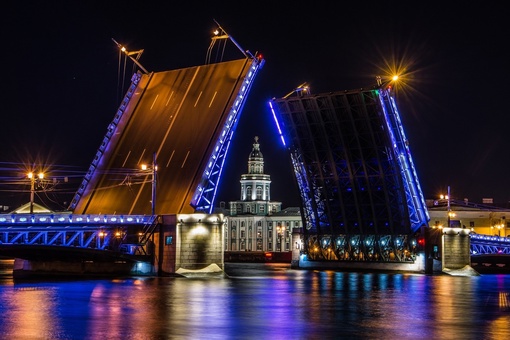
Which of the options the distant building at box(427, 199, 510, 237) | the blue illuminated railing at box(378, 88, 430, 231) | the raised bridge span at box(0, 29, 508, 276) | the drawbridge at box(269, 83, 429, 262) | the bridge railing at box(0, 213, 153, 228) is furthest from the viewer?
the distant building at box(427, 199, 510, 237)

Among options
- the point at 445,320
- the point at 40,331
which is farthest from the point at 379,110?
the point at 40,331

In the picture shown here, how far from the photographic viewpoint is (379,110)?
58.9 metres

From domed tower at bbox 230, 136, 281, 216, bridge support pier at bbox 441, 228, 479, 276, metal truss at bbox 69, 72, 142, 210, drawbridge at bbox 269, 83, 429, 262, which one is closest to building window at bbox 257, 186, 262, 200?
domed tower at bbox 230, 136, 281, 216

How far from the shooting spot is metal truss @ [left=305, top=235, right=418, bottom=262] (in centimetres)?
7074

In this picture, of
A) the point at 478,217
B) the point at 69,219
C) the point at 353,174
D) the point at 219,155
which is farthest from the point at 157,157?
the point at 478,217

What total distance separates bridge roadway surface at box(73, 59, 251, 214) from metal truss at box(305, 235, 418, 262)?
21982 millimetres

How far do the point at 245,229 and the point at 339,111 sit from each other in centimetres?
10161

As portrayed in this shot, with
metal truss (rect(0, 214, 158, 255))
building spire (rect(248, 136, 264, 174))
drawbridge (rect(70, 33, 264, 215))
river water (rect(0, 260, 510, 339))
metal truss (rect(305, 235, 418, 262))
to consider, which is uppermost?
building spire (rect(248, 136, 264, 174))

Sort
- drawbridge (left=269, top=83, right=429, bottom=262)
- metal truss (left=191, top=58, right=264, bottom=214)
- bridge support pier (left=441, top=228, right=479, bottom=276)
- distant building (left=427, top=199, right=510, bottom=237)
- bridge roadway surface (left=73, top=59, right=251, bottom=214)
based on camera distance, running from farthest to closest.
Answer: distant building (left=427, top=199, right=510, bottom=237) → bridge support pier (left=441, top=228, right=479, bottom=276) → drawbridge (left=269, top=83, right=429, bottom=262) → bridge roadway surface (left=73, top=59, right=251, bottom=214) → metal truss (left=191, top=58, right=264, bottom=214)

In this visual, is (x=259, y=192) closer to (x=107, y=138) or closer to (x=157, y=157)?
(x=107, y=138)

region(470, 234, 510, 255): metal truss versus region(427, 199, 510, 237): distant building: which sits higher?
region(427, 199, 510, 237): distant building

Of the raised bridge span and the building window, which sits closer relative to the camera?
the raised bridge span

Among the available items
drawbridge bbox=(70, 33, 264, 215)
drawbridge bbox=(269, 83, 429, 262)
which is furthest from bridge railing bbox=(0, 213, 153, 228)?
drawbridge bbox=(269, 83, 429, 262)

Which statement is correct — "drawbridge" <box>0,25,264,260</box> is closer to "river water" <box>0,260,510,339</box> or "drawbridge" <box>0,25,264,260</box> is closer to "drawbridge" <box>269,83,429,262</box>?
"drawbridge" <box>269,83,429,262</box>
